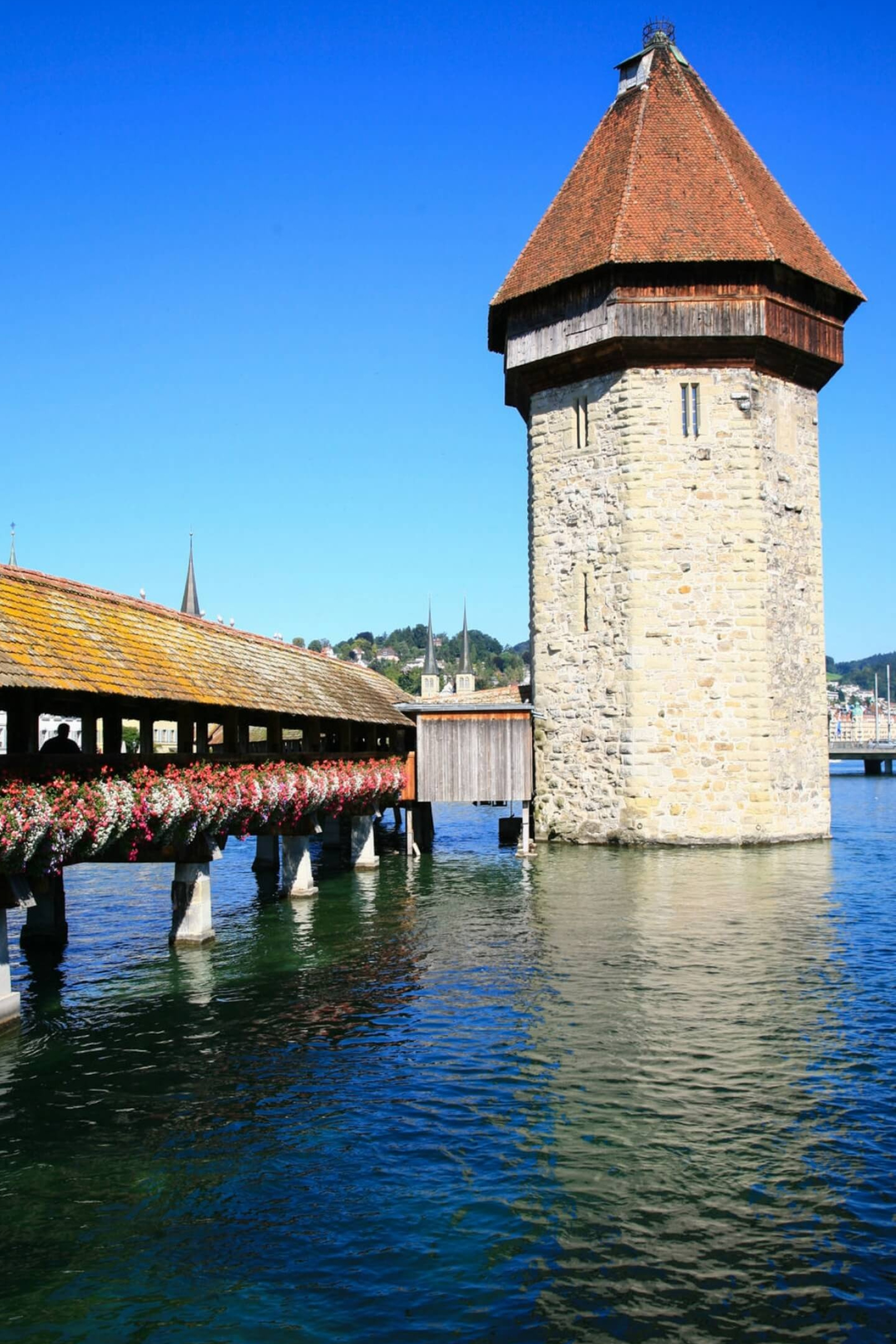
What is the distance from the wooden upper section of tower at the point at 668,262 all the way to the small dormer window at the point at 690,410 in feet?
2.13

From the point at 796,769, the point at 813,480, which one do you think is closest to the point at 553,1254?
the point at 796,769

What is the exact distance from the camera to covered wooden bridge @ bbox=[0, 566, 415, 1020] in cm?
1152

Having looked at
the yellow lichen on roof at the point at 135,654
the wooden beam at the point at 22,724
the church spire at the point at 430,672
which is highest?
the church spire at the point at 430,672

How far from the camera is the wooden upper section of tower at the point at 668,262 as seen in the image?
82.8ft

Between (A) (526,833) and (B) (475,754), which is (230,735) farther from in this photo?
(A) (526,833)

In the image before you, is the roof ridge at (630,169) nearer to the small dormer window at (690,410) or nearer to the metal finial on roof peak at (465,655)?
the small dormer window at (690,410)

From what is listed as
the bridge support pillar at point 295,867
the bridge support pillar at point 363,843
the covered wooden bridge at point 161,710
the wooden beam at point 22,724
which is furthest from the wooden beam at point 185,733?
the bridge support pillar at point 363,843

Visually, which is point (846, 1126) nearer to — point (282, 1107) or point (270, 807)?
point (282, 1107)

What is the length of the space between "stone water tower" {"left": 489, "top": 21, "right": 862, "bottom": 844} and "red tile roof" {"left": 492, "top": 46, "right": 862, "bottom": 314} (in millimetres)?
78

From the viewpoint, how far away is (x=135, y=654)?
551 inches

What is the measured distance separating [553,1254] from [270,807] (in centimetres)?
1090

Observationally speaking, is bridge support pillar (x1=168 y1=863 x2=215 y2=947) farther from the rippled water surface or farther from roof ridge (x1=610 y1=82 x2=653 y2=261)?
roof ridge (x1=610 y1=82 x2=653 y2=261)

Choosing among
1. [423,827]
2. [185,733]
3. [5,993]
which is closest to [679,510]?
[423,827]

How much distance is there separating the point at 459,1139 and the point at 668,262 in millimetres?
21218
